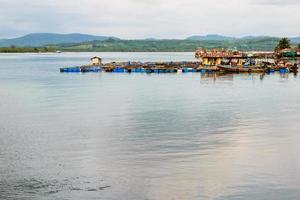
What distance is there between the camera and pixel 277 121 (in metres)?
56.0

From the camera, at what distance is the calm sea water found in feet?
102

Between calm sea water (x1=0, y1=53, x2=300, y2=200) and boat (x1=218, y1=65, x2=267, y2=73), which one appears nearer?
calm sea water (x1=0, y1=53, x2=300, y2=200)

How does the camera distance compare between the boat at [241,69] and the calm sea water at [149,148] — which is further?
the boat at [241,69]

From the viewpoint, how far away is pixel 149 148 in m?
41.6

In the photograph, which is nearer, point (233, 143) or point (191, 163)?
point (191, 163)

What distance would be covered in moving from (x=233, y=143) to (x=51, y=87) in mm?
61036

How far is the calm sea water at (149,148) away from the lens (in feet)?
102

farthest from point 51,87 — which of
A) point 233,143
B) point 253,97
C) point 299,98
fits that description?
point 233,143

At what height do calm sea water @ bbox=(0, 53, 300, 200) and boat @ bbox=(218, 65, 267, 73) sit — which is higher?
calm sea water @ bbox=(0, 53, 300, 200)

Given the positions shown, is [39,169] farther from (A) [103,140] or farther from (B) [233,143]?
(B) [233,143]

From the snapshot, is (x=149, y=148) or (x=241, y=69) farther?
(x=241, y=69)

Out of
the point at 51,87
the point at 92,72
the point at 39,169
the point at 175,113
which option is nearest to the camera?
the point at 39,169

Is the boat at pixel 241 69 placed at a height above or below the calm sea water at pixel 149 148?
below

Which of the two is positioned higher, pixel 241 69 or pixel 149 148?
pixel 149 148
